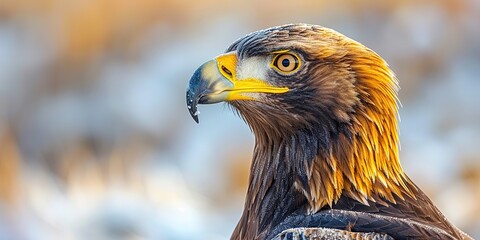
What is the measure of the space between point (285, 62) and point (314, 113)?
22 cm

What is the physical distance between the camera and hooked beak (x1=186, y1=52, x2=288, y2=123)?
13.4 feet

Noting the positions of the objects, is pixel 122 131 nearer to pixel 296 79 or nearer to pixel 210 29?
pixel 210 29

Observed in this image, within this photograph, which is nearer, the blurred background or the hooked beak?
the hooked beak

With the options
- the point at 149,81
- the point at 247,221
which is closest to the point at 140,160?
the point at 149,81

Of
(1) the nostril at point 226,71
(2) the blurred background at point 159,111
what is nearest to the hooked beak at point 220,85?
(1) the nostril at point 226,71

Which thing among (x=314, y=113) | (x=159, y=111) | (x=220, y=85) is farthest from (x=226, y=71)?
(x=159, y=111)

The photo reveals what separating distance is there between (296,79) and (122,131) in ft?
24.4

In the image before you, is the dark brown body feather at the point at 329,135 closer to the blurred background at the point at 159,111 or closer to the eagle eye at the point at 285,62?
the eagle eye at the point at 285,62

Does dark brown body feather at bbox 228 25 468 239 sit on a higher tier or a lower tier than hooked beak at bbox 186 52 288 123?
lower

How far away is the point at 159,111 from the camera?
1170cm

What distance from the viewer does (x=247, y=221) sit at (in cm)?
421

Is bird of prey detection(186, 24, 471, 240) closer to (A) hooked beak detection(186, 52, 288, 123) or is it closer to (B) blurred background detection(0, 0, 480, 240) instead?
(A) hooked beak detection(186, 52, 288, 123)

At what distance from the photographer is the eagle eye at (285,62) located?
13.5 ft

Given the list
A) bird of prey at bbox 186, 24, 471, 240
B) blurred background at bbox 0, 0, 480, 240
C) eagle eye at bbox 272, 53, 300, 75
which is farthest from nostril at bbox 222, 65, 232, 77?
blurred background at bbox 0, 0, 480, 240
